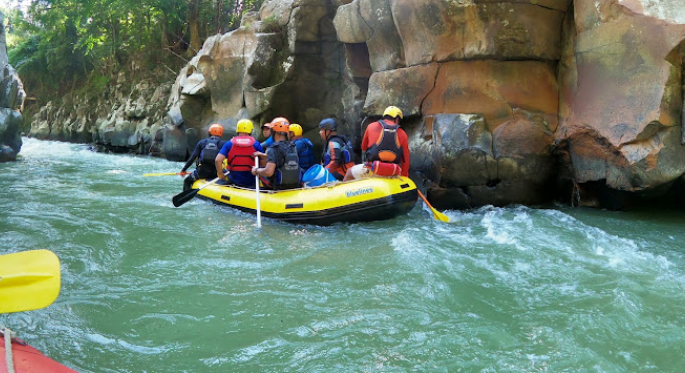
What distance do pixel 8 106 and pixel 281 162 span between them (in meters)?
10.8

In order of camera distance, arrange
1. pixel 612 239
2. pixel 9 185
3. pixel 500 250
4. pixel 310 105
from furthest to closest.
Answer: pixel 310 105, pixel 9 185, pixel 612 239, pixel 500 250

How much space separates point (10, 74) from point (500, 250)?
13.9 m

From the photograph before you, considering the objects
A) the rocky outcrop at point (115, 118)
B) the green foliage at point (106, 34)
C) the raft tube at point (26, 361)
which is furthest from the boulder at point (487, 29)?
the rocky outcrop at point (115, 118)

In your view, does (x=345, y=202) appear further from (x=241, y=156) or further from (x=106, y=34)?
(x=106, y=34)

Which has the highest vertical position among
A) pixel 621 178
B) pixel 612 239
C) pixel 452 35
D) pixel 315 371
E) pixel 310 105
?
pixel 452 35

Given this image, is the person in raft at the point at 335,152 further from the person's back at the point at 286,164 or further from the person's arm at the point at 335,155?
the person's back at the point at 286,164

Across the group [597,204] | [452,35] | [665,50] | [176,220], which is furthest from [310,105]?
[665,50]

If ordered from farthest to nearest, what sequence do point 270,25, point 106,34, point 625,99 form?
point 106,34
point 270,25
point 625,99

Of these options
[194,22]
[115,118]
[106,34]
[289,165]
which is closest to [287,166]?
[289,165]

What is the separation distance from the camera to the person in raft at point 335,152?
7570 mm

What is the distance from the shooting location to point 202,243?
17.7 ft

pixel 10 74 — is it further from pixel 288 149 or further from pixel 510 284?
pixel 510 284

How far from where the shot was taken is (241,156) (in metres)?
7.42

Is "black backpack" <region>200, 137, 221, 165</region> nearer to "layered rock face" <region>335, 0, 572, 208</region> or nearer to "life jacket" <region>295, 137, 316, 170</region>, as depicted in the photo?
"life jacket" <region>295, 137, 316, 170</region>
